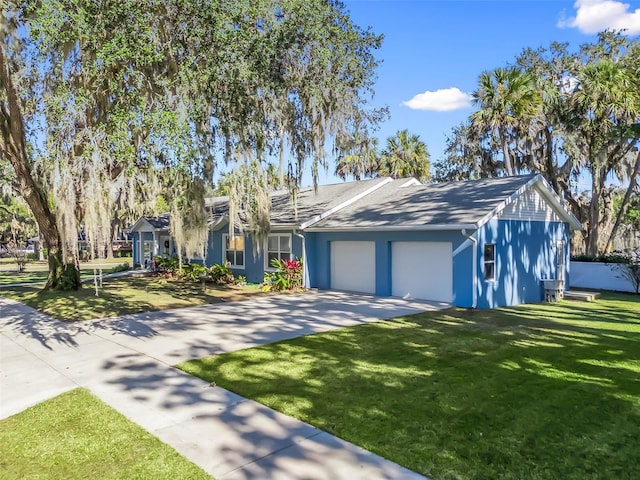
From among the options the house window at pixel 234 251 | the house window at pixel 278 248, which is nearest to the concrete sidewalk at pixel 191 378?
the house window at pixel 278 248

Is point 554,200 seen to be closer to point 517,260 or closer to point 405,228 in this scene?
point 517,260

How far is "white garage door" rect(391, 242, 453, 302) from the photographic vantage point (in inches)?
Result: 487

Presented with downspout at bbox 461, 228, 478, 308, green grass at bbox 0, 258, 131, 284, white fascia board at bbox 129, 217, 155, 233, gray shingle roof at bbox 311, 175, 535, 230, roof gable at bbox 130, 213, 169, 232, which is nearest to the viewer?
downspout at bbox 461, 228, 478, 308

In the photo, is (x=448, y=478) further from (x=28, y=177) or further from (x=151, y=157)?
(x=28, y=177)

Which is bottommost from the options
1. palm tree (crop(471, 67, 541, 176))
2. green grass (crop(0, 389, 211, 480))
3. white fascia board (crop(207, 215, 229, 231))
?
green grass (crop(0, 389, 211, 480))

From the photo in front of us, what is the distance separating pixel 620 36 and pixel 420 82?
12.3 m

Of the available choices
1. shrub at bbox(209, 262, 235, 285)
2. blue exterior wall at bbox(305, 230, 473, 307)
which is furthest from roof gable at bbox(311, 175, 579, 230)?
shrub at bbox(209, 262, 235, 285)

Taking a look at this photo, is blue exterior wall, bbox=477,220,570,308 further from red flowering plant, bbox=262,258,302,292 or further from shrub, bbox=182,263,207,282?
shrub, bbox=182,263,207,282

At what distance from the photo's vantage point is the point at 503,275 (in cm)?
1248

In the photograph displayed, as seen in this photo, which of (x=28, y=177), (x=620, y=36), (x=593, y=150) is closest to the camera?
(x=28, y=177)

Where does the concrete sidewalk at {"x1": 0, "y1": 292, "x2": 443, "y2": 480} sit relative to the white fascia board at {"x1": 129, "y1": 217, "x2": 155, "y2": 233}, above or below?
below

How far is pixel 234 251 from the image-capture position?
18344mm

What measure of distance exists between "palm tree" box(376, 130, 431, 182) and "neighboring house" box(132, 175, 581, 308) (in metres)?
9.22

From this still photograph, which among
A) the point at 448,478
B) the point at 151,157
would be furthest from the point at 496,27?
the point at 448,478
